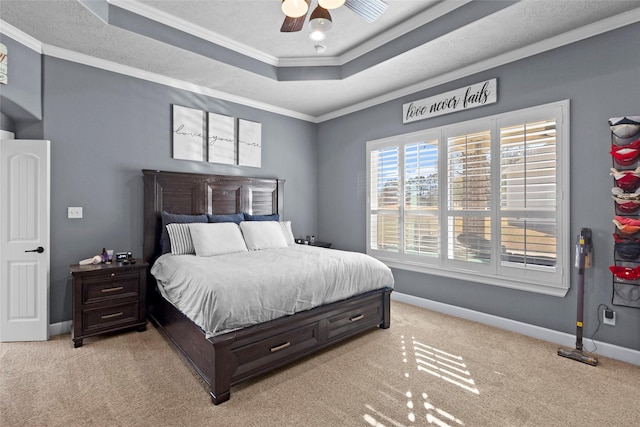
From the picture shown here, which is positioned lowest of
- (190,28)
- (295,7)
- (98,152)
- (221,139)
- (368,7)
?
(98,152)

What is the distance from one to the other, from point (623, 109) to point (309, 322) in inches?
131

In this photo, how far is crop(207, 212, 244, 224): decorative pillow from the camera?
410 cm

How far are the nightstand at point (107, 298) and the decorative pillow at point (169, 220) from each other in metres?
0.33

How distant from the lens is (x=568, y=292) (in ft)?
9.92

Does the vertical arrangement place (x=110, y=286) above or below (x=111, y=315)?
above

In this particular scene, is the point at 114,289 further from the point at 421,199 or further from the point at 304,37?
the point at 421,199

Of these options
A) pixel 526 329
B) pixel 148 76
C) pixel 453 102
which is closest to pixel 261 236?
pixel 148 76

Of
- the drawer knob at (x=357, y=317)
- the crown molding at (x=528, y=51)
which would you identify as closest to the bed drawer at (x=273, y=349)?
the drawer knob at (x=357, y=317)

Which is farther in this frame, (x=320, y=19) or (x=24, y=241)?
(x=24, y=241)

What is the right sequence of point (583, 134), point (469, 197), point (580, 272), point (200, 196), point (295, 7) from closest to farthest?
1. point (295, 7)
2. point (580, 272)
3. point (583, 134)
4. point (469, 197)
5. point (200, 196)

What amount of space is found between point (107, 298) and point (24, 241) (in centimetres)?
98

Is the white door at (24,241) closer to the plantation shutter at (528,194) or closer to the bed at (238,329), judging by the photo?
the bed at (238,329)

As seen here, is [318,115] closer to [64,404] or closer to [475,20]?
[475,20]

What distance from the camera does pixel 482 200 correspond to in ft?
11.8
